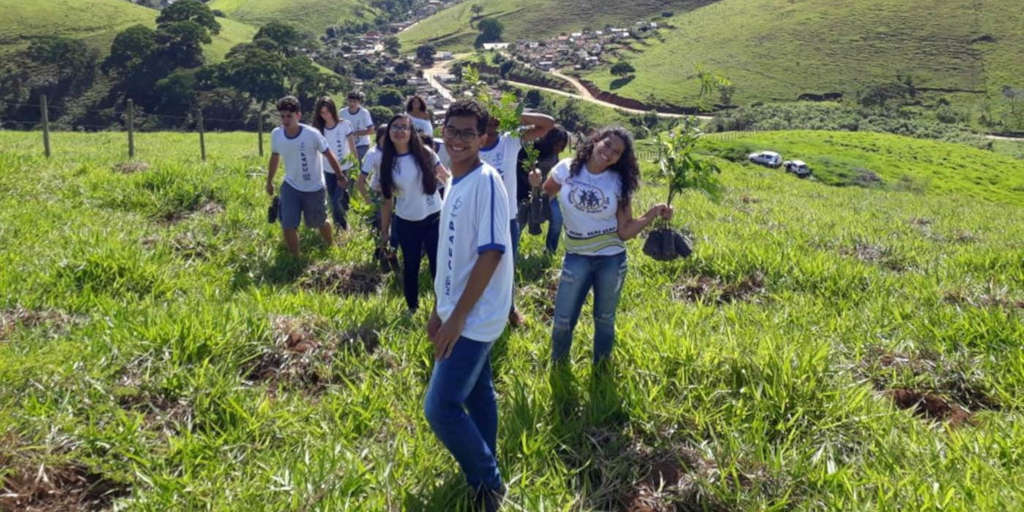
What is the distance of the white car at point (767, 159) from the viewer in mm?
40128

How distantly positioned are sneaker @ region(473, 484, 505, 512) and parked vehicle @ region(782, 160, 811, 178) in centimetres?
3871

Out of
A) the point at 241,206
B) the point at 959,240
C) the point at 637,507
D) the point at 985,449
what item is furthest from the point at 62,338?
the point at 959,240

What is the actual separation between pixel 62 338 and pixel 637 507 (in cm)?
398

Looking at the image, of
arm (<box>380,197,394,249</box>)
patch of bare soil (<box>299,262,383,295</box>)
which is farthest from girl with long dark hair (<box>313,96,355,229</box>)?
arm (<box>380,197,394,249</box>)

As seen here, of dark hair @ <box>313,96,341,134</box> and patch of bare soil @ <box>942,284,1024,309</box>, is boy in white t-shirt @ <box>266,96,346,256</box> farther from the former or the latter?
patch of bare soil @ <box>942,284,1024,309</box>

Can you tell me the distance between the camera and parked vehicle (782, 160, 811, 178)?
37.3 meters

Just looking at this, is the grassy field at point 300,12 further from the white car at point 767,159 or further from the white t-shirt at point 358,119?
the white t-shirt at point 358,119

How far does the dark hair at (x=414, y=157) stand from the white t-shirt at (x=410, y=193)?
0.02 m

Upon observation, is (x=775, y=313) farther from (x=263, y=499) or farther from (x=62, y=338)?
(x=62, y=338)

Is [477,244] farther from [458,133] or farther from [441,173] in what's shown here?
[441,173]

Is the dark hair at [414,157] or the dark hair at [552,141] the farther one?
the dark hair at [552,141]

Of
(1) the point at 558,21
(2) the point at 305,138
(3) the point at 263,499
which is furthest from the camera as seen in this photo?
(1) the point at 558,21

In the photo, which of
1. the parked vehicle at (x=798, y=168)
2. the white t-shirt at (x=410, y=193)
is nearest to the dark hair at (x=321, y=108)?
the white t-shirt at (x=410, y=193)

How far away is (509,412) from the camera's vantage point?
3793mm
